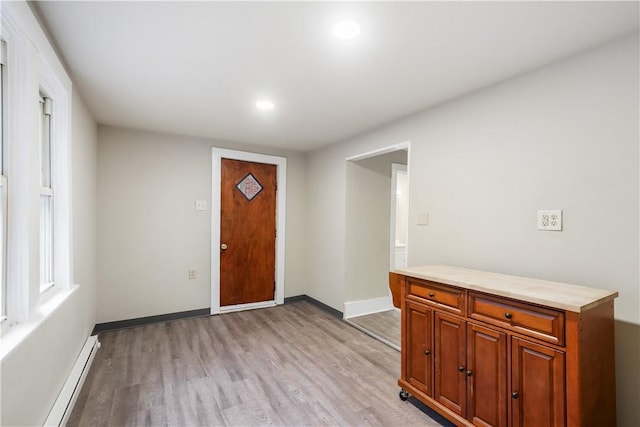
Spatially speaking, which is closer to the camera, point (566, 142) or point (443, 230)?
point (566, 142)

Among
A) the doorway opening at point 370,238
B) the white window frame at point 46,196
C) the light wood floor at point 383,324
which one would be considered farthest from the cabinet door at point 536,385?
the white window frame at point 46,196

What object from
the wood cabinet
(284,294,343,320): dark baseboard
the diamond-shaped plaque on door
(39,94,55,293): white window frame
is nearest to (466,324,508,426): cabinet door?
the wood cabinet

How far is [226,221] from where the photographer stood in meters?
4.05

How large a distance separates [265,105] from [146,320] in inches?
111

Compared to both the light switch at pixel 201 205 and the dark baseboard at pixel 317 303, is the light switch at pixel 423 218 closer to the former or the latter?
the dark baseboard at pixel 317 303

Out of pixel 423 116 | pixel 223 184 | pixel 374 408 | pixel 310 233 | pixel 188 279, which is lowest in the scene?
pixel 374 408

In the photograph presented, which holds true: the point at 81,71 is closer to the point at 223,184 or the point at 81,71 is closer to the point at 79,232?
the point at 79,232

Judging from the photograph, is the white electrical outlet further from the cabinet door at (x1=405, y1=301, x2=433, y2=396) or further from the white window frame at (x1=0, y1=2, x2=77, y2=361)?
the white window frame at (x1=0, y1=2, x2=77, y2=361)

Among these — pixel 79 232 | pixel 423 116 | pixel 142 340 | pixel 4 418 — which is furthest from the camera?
pixel 142 340

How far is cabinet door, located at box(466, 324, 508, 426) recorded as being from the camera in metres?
1.62

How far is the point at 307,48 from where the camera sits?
1789 mm

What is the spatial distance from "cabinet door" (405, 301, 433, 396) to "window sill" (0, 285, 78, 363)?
6.81 ft

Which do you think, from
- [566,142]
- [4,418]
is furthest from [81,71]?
[566,142]

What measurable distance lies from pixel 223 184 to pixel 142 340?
6.45 feet
